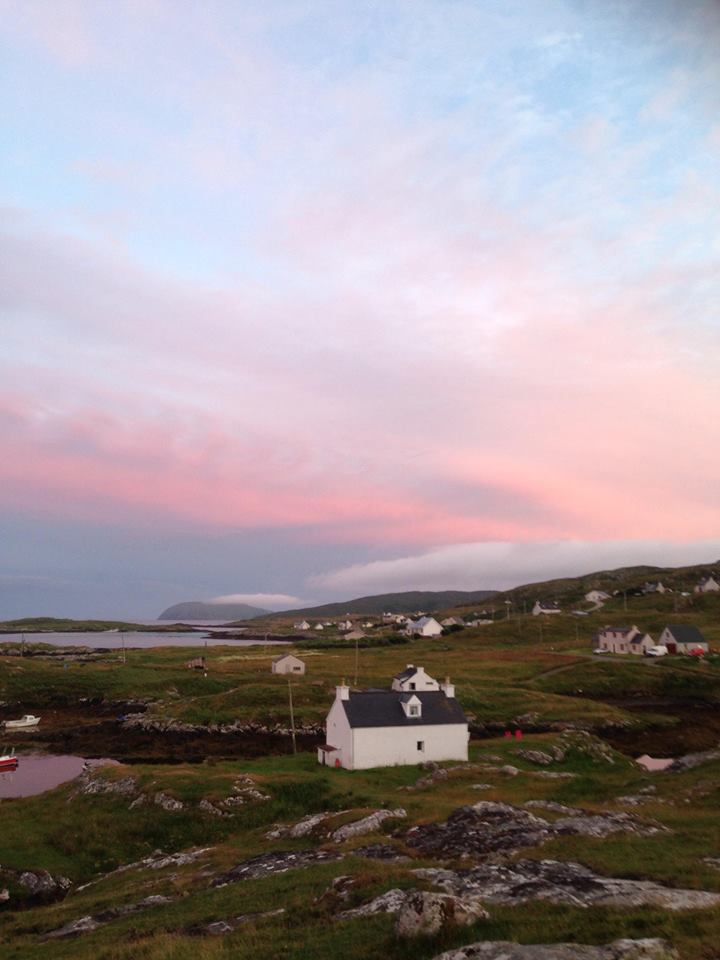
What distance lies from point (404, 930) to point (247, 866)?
16.6 metres

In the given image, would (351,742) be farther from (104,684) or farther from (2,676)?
(2,676)

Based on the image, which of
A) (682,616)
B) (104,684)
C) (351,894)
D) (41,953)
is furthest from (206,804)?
(682,616)

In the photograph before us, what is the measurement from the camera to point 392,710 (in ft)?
186

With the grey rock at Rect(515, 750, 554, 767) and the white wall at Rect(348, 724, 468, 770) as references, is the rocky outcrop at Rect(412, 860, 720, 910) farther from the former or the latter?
the grey rock at Rect(515, 750, 554, 767)

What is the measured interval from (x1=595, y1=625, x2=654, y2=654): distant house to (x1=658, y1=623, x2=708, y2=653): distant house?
11.2ft

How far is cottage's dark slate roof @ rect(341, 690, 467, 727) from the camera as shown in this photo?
54.8m

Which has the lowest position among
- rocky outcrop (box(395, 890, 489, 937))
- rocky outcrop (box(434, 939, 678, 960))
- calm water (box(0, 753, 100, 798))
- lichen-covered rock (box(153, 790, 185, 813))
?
calm water (box(0, 753, 100, 798))

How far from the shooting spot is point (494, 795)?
42.4 metres

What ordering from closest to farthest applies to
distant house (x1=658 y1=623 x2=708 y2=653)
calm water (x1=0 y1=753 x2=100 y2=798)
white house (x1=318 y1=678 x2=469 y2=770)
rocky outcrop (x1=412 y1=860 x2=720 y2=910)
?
rocky outcrop (x1=412 y1=860 x2=720 y2=910) → white house (x1=318 y1=678 x2=469 y2=770) → calm water (x1=0 y1=753 x2=100 y2=798) → distant house (x1=658 y1=623 x2=708 y2=653)

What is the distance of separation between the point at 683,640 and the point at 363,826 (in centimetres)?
11735

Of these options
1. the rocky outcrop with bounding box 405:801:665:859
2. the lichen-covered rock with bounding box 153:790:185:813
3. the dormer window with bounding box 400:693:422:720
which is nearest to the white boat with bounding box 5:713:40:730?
the lichen-covered rock with bounding box 153:790:185:813

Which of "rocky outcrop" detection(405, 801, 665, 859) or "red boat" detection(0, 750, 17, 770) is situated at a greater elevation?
"rocky outcrop" detection(405, 801, 665, 859)

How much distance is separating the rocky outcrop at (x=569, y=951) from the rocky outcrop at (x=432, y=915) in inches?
72.9

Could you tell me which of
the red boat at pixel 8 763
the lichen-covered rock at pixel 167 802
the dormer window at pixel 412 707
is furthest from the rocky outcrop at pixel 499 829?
the red boat at pixel 8 763
